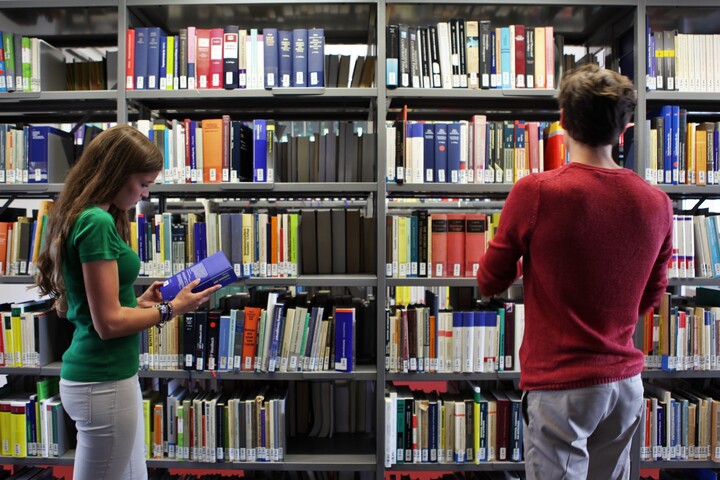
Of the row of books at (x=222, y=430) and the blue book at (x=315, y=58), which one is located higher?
the blue book at (x=315, y=58)

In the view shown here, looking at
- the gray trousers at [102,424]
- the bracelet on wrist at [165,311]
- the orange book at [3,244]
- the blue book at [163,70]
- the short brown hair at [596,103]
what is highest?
the blue book at [163,70]

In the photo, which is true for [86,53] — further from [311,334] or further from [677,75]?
[677,75]

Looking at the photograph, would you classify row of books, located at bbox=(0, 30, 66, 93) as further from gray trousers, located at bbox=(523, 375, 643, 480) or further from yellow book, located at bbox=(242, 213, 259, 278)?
gray trousers, located at bbox=(523, 375, 643, 480)

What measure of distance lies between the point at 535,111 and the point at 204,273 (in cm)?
188

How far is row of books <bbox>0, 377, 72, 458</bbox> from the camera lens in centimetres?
214

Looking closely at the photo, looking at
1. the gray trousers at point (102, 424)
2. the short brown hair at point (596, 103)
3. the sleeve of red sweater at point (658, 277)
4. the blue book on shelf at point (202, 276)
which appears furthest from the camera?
the blue book on shelf at point (202, 276)

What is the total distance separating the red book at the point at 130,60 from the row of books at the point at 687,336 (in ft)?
8.61

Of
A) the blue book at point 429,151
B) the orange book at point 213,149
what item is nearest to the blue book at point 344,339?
the blue book at point 429,151

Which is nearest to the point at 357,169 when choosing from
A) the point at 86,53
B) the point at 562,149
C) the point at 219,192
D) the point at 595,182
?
the point at 219,192

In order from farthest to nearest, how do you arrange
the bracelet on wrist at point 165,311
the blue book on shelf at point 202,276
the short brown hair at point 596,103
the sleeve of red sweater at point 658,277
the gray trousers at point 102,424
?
1. the blue book on shelf at point 202,276
2. the bracelet on wrist at point 165,311
3. the gray trousers at point 102,424
4. the sleeve of red sweater at point 658,277
5. the short brown hair at point 596,103

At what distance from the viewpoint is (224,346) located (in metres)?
2.12

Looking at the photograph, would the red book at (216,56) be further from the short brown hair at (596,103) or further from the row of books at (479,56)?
the short brown hair at (596,103)

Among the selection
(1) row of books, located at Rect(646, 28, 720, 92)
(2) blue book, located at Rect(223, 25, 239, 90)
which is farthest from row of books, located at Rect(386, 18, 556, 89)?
(2) blue book, located at Rect(223, 25, 239, 90)

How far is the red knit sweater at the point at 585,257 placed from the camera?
1.05m
